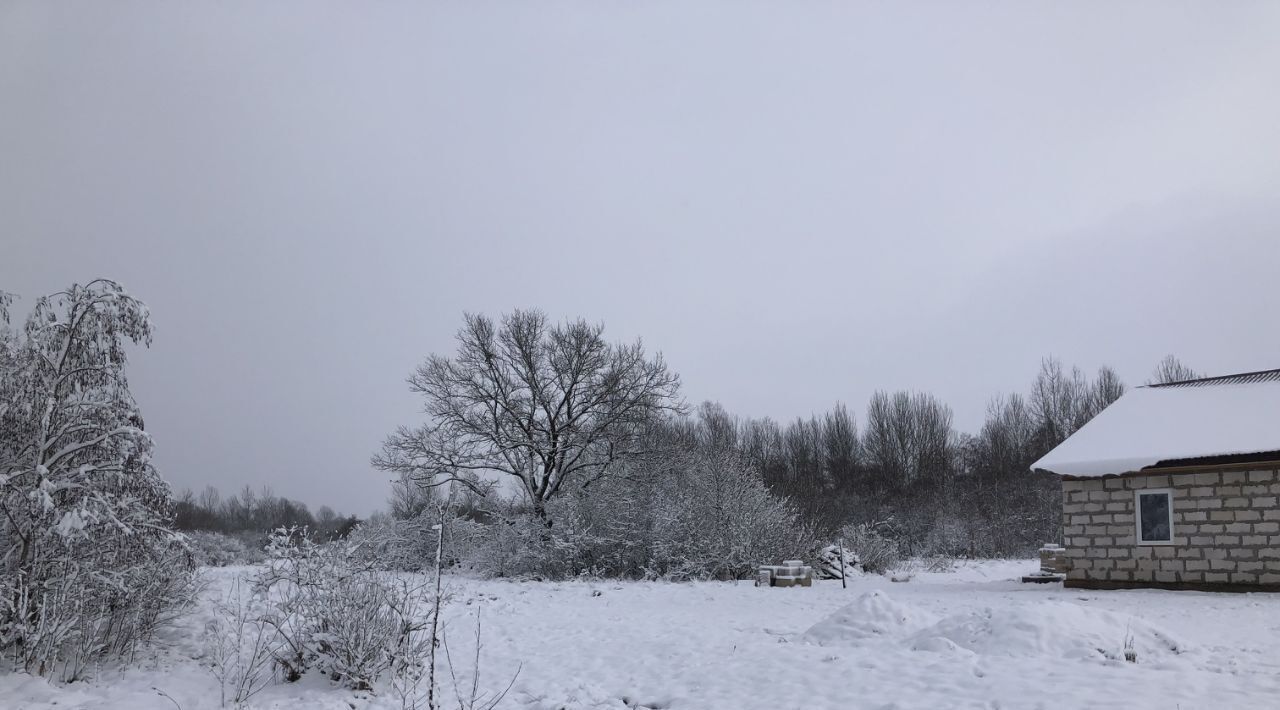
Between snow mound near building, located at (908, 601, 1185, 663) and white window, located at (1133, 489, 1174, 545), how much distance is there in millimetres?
6779

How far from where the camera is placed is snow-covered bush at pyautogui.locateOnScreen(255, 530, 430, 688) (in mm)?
7285

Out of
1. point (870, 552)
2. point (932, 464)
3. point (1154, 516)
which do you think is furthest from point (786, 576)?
point (932, 464)

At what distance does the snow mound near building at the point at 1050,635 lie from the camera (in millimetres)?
7391

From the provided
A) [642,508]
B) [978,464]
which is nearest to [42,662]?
[642,508]

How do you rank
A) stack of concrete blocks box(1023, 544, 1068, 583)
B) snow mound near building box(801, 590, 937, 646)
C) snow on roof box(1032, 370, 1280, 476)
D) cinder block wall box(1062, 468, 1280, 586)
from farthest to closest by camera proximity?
stack of concrete blocks box(1023, 544, 1068, 583)
snow on roof box(1032, 370, 1280, 476)
cinder block wall box(1062, 468, 1280, 586)
snow mound near building box(801, 590, 937, 646)

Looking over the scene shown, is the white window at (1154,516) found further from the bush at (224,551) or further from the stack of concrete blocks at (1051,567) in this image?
the bush at (224,551)

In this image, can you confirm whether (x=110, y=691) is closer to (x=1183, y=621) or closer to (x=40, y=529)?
(x=40, y=529)

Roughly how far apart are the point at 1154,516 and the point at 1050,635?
321 inches

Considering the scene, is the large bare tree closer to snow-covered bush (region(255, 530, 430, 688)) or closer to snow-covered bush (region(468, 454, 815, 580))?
snow-covered bush (region(468, 454, 815, 580))

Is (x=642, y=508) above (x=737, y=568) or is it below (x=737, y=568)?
above

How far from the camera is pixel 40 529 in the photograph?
7113mm

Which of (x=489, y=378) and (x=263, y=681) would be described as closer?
(x=263, y=681)

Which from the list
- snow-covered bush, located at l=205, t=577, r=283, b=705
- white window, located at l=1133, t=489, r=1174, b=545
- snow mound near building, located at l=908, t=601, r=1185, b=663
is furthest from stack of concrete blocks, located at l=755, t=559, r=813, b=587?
snow-covered bush, located at l=205, t=577, r=283, b=705

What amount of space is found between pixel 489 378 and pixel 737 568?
833cm
